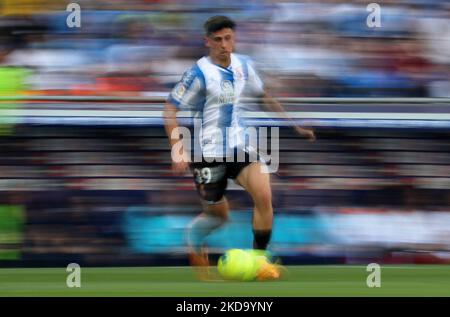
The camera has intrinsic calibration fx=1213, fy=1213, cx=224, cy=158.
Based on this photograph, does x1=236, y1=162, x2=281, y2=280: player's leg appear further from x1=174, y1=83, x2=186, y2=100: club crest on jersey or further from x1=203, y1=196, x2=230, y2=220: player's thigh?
x1=174, y1=83, x2=186, y2=100: club crest on jersey

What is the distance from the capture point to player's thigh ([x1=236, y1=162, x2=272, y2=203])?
844 centimetres

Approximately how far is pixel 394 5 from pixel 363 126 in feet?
3.65

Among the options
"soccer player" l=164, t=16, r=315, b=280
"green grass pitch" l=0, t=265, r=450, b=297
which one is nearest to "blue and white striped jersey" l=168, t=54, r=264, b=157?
"soccer player" l=164, t=16, r=315, b=280

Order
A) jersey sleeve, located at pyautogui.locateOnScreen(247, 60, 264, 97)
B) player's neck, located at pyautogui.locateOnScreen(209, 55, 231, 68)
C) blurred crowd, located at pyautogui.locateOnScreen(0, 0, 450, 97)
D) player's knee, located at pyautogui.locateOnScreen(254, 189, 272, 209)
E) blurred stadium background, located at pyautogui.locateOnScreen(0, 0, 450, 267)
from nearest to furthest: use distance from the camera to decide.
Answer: player's knee, located at pyautogui.locateOnScreen(254, 189, 272, 209) → player's neck, located at pyautogui.locateOnScreen(209, 55, 231, 68) → jersey sleeve, located at pyautogui.locateOnScreen(247, 60, 264, 97) → blurred stadium background, located at pyautogui.locateOnScreen(0, 0, 450, 267) → blurred crowd, located at pyautogui.locateOnScreen(0, 0, 450, 97)

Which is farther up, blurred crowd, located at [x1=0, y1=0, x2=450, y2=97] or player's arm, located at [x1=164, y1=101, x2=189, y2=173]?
blurred crowd, located at [x1=0, y1=0, x2=450, y2=97]

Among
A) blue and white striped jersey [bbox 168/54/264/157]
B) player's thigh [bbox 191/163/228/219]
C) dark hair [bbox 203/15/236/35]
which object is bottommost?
player's thigh [bbox 191/163/228/219]

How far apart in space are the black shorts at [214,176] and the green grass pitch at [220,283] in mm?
627

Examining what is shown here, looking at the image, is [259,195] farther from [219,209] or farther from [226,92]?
[226,92]

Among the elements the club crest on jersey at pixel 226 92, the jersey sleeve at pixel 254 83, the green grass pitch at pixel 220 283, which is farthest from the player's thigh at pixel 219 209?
the jersey sleeve at pixel 254 83

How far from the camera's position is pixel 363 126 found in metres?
10.0

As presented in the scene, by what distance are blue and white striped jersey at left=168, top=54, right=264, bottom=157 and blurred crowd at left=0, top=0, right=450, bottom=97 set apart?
1.51m

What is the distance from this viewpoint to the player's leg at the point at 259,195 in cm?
844
